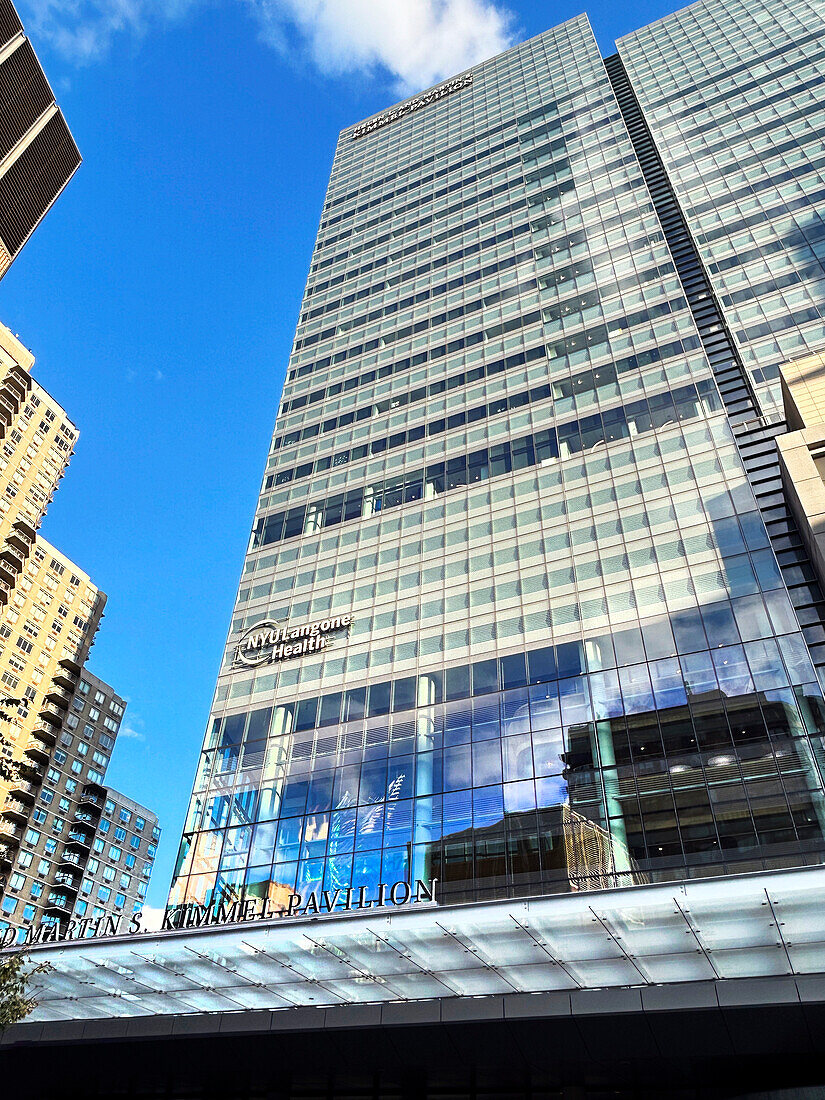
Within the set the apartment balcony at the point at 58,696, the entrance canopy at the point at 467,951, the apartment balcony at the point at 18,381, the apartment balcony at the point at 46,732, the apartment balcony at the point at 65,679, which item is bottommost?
the entrance canopy at the point at 467,951

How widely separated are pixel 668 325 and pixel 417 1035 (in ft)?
148

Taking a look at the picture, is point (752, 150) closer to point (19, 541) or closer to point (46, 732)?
point (19, 541)

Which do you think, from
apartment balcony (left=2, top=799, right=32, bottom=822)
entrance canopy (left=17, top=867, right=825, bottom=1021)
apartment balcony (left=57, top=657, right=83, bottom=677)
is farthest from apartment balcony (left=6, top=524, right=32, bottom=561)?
entrance canopy (left=17, top=867, right=825, bottom=1021)

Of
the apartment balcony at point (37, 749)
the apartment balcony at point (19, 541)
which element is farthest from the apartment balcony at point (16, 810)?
the apartment balcony at point (19, 541)

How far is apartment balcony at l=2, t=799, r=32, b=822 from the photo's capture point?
8846cm

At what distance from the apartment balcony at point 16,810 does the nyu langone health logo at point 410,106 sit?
305ft

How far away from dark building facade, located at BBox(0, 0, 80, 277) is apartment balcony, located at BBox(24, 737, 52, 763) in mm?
56140

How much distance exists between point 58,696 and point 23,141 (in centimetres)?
6213

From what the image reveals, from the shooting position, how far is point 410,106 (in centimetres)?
10581

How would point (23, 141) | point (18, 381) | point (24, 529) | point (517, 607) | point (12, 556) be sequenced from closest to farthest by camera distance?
point (517, 607) < point (23, 141) < point (12, 556) < point (18, 381) < point (24, 529)

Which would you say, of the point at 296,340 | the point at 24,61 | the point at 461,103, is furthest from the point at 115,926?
the point at 461,103

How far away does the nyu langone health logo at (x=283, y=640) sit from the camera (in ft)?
164

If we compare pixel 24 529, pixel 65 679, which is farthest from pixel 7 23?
pixel 65 679

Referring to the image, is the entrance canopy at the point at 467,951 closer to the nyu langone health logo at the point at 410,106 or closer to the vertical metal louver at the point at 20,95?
the vertical metal louver at the point at 20,95
